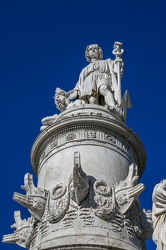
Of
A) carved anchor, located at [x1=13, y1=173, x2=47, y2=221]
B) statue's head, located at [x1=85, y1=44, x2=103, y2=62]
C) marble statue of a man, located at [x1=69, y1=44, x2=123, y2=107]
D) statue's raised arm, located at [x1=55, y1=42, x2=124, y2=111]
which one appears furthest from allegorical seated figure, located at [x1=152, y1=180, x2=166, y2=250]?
statue's head, located at [x1=85, y1=44, x2=103, y2=62]

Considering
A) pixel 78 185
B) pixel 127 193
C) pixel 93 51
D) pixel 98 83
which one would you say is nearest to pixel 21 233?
pixel 78 185

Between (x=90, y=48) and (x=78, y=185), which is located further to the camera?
(x=90, y=48)

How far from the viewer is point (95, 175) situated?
39.2 feet

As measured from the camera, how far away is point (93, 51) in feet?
54.1

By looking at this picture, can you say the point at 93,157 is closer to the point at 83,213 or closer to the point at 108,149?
the point at 108,149

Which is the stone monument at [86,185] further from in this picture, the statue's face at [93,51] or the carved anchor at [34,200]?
the statue's face at [93,51]

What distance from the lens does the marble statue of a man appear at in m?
14.6

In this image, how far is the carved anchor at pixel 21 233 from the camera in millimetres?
12117

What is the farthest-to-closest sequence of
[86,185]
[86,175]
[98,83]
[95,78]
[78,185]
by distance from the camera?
1. [95,78]
2. [98,83]
3. [86,175]
4. [86,185]
5. [78,185]

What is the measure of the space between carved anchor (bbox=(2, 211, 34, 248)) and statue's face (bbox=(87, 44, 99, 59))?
18.6 feet

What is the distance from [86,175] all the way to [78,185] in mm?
372

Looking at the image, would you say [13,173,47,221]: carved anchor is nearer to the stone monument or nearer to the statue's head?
the stone monument

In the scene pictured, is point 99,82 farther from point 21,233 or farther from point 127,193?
point 21,233

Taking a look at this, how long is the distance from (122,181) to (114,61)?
199 inches
